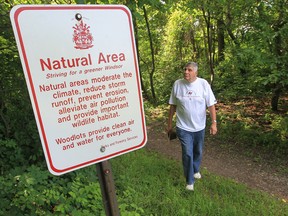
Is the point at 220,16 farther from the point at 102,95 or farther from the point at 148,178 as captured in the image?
the point at 102,95

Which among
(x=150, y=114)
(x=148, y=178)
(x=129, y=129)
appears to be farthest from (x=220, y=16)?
(x=129, y=129)

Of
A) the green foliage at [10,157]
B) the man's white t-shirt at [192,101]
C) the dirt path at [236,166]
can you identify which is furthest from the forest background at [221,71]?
the man's white t-shirt at [192,101]

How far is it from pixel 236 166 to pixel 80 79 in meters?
5.11

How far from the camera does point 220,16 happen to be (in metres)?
9.17

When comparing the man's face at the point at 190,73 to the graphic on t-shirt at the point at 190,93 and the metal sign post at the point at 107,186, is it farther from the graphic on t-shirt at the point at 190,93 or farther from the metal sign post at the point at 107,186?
the metal sign post at the point at 107,186

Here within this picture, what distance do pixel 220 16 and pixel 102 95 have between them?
877 cm

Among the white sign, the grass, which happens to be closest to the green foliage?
the grass

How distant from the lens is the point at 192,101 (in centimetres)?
402

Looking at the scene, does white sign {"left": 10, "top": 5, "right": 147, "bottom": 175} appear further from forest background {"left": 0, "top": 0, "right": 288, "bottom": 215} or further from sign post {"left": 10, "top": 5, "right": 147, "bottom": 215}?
forest background {"left": 0, "top": 0, "right": 288, "bottom": 215}

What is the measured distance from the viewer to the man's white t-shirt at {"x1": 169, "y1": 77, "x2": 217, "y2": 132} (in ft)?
13.2

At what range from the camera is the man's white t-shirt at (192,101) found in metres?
4.02

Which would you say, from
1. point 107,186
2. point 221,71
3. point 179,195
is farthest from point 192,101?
point 221,71

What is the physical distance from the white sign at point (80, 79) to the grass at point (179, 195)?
1.84m

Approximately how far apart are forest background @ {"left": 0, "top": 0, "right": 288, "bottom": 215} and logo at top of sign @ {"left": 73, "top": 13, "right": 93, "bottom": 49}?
125cm
